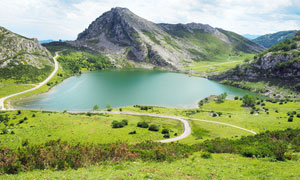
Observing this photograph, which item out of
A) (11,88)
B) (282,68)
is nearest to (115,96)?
(11,88)

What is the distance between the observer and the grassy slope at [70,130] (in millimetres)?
57406

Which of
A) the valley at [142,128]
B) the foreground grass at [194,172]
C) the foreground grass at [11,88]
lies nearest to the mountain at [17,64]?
the valley at [142,128]

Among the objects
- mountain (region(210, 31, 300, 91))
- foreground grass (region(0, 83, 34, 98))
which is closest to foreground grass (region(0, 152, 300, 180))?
foreground grass (region(0, 83, 34, 98))

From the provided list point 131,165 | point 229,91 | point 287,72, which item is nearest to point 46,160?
point 131,165

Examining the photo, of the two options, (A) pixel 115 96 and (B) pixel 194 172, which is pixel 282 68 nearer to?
(A) pixel 115 96

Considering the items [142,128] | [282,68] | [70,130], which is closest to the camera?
[70,130]

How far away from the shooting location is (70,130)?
65.2 meters

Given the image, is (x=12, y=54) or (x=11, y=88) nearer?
(x=11, y=88)

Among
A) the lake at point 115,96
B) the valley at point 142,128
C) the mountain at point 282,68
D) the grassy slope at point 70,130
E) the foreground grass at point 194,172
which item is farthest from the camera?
the mountain at point 282,68

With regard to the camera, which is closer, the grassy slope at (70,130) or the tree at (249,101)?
the grassy slope at (70,130)

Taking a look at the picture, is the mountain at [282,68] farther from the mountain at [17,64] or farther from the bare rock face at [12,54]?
the bare rock face at [12,54]

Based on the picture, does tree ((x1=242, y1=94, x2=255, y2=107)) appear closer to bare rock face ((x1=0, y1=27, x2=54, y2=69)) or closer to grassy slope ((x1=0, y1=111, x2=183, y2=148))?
grassy slope ((x1=0, y1=111, x2=183, y2=148))

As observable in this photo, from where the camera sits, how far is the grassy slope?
57.4m

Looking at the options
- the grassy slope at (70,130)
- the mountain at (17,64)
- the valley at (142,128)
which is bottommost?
the grassy slope at (70,130)
